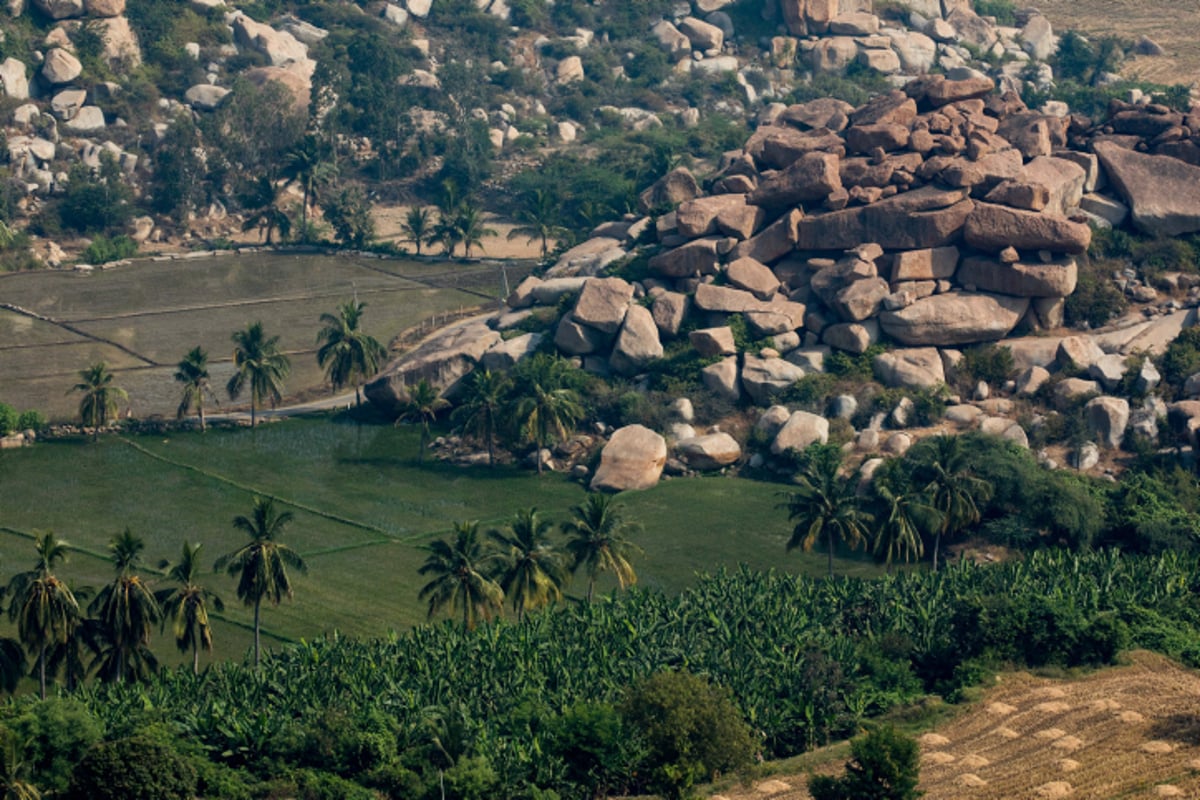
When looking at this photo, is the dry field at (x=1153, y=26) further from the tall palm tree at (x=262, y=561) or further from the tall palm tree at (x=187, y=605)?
the tall palm tree at (x=187, y=605)

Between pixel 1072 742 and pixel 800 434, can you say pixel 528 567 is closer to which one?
pixel 1072 742

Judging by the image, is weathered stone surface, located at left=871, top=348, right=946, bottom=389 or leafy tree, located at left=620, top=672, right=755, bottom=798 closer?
leafy tree, located at left=620, top=672, right=755, bottom=798

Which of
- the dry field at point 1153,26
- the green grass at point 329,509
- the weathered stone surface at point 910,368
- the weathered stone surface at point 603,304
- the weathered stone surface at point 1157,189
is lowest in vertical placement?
the green grass at point 329,509

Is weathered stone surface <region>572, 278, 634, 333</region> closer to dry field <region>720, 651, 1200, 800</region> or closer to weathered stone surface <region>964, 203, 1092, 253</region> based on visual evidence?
weathered stone surface <region>964, 203, 1092, 253</region>

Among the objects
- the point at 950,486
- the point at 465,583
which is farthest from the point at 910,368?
the point at 465,583

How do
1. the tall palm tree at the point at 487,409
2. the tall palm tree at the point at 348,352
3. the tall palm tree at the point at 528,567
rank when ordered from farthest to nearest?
the tall palm tree at the point at 348,352 → the tall palm tree at the point at 487,409 → the tall palm tree at the point at 528,567

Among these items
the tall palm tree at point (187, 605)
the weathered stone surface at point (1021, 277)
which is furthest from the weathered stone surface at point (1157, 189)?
the tall palm tree at point (187, 605)

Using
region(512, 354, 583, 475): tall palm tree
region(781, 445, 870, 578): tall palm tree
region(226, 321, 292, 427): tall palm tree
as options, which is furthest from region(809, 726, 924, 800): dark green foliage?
region(226, 321, 292, 427): tall palm tree
